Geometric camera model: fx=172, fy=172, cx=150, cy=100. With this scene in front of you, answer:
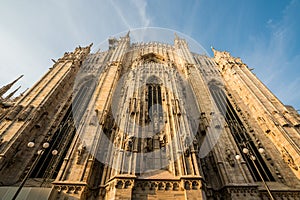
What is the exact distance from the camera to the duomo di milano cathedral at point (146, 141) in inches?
380

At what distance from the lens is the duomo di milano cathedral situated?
9.65 metres

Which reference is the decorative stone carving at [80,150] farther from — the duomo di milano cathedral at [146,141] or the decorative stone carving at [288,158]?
the decorative stone carving at [288,158]

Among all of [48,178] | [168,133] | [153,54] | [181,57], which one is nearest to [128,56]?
[153,54]

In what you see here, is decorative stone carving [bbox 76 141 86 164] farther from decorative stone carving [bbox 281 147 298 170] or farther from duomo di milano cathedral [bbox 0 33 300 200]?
decorative stone carving [bbox 281 147 298 170]

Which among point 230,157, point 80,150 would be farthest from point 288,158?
point 80,150

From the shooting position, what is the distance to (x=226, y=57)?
26.6 metres

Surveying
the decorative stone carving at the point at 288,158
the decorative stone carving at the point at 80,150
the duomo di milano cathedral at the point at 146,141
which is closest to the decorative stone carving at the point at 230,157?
the duomo di milano cathedral at the point at 146,141

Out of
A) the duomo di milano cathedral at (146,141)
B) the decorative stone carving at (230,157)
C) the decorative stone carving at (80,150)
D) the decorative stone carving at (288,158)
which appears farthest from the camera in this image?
the decorative stone carving at (288,158)

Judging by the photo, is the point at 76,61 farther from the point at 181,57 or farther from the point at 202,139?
the point at 202,139

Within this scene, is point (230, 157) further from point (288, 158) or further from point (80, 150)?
point (80, 150)

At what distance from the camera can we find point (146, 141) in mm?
12180

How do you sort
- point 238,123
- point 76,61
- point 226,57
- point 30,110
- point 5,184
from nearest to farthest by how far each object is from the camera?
point 5,184 < point 30,110 < point 238,123 < point 76,61 < point 226,57

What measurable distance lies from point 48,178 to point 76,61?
596 inches

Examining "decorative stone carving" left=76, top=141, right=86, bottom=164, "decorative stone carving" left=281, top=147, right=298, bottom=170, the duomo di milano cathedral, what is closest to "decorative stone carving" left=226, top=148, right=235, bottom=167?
the duomo di milano cathedral
